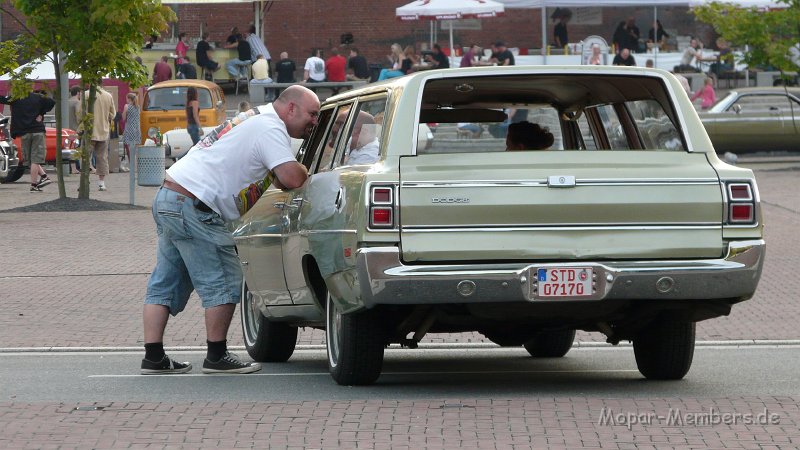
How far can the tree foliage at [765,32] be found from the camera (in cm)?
3078

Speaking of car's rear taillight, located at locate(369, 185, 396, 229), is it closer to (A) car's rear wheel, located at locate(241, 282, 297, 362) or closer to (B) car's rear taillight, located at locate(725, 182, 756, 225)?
(B) car's rear taillight, located at locate(725, 182, 756, 225)

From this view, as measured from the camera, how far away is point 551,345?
9.91 m

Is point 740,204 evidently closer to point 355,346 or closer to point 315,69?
point 355,346

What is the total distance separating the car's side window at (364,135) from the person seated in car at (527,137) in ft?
3.11

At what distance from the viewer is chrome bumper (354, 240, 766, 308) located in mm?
7379

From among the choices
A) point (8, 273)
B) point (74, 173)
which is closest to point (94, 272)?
point (8, 273)

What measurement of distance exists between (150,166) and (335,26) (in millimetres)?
25736

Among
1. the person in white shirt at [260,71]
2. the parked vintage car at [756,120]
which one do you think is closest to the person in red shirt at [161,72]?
the person in white shirt at [260,71]

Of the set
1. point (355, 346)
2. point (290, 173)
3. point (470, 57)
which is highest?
point (470, 57)

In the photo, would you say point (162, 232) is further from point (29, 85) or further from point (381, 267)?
point (29, 85)

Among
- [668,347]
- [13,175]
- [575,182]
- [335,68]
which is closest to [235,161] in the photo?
[575,182]

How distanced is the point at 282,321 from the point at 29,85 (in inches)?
585

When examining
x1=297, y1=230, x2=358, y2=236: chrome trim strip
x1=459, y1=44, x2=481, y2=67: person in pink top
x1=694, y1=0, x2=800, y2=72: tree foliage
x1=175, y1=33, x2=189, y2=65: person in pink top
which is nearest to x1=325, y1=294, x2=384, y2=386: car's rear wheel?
x1=297, y1=230, x2=358, y2=236: chrome trim strip

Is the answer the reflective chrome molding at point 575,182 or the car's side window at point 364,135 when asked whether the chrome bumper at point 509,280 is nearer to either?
the reflective chrome molding at point 575,182
